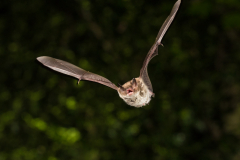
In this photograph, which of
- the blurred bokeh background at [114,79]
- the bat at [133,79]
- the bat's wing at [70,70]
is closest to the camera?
the bat at [133,79]

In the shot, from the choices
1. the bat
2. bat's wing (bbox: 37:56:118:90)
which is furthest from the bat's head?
bat's wing (bbox: 37:56:118:90)

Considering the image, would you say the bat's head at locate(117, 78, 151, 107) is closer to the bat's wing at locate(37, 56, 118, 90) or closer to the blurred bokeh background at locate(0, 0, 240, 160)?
the bat's wing at locate(37, 56, 118, 90)

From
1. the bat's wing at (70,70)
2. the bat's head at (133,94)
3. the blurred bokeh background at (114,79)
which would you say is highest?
the blurred bokeh background at (114,79)

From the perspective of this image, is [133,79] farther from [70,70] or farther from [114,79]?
[114,79]

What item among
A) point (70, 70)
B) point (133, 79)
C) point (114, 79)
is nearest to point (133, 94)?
point (133, 79)

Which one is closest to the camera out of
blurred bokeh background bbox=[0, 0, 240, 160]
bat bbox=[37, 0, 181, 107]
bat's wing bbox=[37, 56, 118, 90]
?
bat bbox=[37, 0, 181, 107]

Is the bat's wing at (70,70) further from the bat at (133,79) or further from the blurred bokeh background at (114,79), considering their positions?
the blurred bokeh background at (114,79)

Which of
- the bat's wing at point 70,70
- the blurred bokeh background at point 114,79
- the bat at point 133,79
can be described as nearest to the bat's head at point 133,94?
the bat at point 133,79
